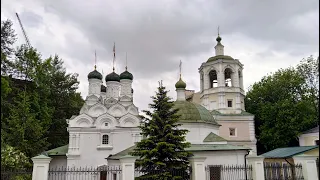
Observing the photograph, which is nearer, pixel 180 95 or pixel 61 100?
pixel 180 95

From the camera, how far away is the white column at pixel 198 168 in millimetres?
13358

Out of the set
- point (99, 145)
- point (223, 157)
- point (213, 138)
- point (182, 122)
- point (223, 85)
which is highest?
point (223, 85)

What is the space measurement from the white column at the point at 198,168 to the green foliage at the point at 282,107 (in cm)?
1805

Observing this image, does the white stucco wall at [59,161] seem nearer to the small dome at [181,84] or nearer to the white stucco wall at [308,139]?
the small dome at [181,84]

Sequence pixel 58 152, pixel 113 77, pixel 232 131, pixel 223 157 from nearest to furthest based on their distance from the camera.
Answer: pixel 223 157, pixel 58 152, pixel 232 131, pixel 113 77

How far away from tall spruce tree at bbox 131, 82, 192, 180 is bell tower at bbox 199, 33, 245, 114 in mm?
15702

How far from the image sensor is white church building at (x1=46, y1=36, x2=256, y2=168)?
18.8m

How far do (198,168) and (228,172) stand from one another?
3.15 m

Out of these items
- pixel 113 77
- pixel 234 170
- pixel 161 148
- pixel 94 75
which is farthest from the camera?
pixel 113 77

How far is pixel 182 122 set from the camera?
18797mm

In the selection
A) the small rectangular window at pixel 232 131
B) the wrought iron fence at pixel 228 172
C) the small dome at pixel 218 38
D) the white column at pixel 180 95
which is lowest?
the wrought iron fence at pixel 228 172

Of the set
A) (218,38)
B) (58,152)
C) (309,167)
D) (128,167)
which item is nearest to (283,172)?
(309,167)

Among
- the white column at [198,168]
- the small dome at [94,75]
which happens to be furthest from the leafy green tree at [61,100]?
the white column at [198,168]

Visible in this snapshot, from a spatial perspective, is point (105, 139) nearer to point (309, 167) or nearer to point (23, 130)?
point (23, 130)
